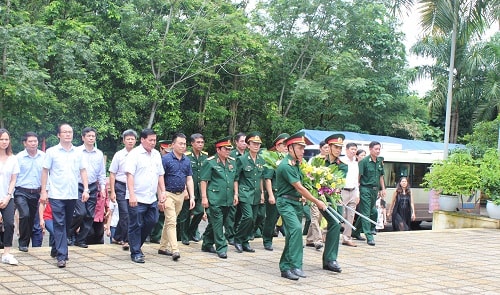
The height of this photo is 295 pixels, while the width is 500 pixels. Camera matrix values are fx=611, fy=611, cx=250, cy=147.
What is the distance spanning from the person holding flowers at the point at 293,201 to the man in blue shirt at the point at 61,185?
2347mm

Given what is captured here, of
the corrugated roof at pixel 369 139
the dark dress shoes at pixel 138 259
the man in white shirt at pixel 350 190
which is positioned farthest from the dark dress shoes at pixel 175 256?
the corrugated roof at pixel 369 139

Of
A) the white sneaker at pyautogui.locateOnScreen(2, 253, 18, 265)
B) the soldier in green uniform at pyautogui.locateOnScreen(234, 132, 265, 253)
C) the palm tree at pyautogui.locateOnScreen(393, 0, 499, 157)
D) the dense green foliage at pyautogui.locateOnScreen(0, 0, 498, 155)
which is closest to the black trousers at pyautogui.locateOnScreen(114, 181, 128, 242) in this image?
the soldier in green uniform at pyautogui.locateOnScreen(234, 132, 265, 253)

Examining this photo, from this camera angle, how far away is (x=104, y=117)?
67.7ft

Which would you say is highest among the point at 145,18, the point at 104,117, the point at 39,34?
the point at 145,18

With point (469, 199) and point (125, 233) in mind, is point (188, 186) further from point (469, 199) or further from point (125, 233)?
point (469, 199)

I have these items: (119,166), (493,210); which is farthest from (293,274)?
(493,210)

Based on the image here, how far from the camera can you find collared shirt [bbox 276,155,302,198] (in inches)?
272

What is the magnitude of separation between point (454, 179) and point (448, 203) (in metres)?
0.79

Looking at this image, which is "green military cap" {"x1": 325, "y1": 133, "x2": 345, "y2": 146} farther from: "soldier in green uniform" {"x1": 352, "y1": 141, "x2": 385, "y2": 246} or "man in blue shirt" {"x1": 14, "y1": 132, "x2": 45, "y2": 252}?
"man in blue shirt" {"x1": 14, "y1": 132, "x2": 45, "y2": 252}

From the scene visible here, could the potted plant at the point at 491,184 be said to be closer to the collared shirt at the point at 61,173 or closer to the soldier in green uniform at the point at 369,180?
the soldier in green uniform at the point at 369,180

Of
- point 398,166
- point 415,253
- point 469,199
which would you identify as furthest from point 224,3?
point 415,253

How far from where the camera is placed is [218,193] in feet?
27.2

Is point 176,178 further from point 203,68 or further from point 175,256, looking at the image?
point 203,68

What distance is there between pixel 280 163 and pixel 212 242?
2.03 m
